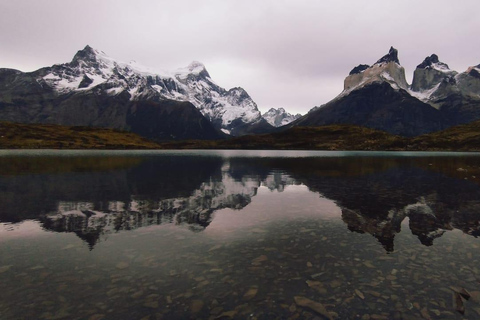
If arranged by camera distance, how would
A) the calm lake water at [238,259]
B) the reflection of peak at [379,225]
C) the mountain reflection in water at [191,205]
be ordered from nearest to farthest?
the calm lake water at [238,259] < the reflection of peak at [379,225] < the mountain reflection in water at [191,205]

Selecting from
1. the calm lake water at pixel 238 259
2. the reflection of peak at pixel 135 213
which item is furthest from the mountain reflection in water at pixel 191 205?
the calm lake water at pixel 238 259

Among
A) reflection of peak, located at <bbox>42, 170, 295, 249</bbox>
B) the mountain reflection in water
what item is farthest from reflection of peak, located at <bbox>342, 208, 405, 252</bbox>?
reflection of peak, located at <bbox>42, 170, 295, 249</bbox>

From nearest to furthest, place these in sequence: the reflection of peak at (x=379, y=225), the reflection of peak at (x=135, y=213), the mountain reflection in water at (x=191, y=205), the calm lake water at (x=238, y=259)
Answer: the calm lake water at (x=238, y=259) → the reflection of peak at (x=379, y=225) → the reflection of peak at (x=135, y=213) → the mountain reflection in water at (x=191, y=205)

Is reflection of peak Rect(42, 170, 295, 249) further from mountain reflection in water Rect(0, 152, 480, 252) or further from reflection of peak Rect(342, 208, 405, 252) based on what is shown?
reflection of peak Rect(342, 208, 405, 252)

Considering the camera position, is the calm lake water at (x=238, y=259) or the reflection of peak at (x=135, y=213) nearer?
the calm lake water at (x=238, y=259)

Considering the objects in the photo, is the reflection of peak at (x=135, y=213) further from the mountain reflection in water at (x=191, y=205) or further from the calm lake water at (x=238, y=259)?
the calm lake water at (x=238, y=259)

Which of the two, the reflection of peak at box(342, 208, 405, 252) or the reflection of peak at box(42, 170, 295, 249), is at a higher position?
the reflection of peak at box(342, 208, 405, 252)

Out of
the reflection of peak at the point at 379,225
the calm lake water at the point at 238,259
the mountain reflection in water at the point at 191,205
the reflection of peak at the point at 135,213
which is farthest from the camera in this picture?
the mountain reflection in water at the point at 191,205

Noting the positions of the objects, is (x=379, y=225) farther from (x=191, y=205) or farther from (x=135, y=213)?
(x=135, y=213)

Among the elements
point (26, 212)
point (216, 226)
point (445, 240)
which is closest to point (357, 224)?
point (445, 240)

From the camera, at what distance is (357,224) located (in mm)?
29141

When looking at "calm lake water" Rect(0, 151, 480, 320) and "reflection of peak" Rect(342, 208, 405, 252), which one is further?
"reflection of peak" Rect(342, 208, 405, 252)

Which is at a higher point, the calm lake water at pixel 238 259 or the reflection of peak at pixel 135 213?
the calm lake water at pixel 238 259

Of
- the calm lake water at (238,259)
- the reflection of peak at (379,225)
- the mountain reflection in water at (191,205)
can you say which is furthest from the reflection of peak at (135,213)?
the reflection of peak at (379,225)
